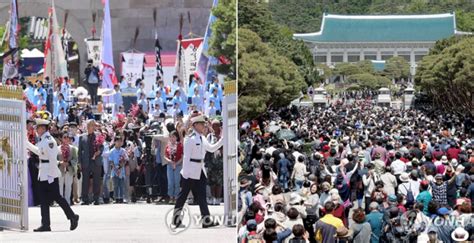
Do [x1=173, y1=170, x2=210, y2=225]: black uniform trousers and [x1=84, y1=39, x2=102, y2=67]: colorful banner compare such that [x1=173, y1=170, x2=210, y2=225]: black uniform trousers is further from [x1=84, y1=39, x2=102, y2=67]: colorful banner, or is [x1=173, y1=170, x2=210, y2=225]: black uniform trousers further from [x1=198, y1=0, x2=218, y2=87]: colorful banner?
[x1=84, y1=39, x2=102, y2=67]: colorful banner

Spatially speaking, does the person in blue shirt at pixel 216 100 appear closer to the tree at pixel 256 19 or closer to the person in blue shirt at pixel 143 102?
the person in blue shirt at pixel 143 102

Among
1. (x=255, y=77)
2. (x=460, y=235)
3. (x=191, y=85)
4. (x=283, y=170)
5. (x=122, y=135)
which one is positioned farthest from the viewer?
(x=255, y=77)

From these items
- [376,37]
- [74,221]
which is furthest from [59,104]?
[376,37]

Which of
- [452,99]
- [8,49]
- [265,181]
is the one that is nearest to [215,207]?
[8,49]

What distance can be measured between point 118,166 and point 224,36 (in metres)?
1.19

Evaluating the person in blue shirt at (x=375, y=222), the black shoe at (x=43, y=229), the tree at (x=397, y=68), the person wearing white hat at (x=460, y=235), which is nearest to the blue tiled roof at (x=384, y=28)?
the tree at (x=397, y=68)

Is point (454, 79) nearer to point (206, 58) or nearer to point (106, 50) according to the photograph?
point (206, 58)

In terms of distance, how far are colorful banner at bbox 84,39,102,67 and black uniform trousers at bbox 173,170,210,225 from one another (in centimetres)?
102

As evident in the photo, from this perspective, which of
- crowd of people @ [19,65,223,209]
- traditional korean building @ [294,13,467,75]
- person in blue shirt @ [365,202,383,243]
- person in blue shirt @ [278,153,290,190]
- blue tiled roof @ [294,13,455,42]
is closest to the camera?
crowd of people @ [19,65,223,209]

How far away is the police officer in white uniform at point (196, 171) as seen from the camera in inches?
331

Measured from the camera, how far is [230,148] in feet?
27.5

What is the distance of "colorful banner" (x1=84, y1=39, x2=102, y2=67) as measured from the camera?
8234mm

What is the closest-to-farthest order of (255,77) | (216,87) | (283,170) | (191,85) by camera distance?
(216,87) → (191,85) → (283,170) → (255,77)

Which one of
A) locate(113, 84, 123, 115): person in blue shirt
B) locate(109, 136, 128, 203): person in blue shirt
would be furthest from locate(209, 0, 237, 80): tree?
locate(109, 136, 128, 203): person in blue shirt
